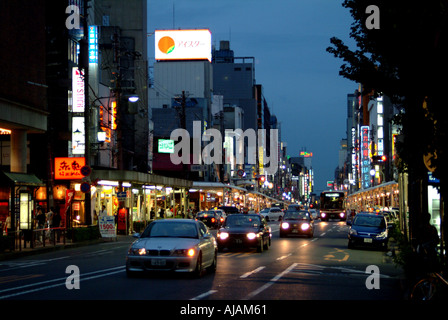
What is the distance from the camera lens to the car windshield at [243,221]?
98.3 ft

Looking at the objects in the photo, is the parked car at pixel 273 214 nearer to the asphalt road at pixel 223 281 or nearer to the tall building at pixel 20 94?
the tall building at pixel 20 94

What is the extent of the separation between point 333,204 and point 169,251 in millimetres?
71581

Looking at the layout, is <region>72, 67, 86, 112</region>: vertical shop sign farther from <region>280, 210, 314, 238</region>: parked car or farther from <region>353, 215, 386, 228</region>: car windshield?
<region>353, 215, 386, 228</region>: car windshield

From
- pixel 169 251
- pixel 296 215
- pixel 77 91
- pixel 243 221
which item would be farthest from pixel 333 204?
pixel 169 251

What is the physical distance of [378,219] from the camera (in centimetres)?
3353

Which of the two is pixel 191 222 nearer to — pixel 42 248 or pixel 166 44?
pixel 42 248

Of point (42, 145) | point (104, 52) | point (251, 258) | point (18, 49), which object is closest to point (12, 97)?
point (18, 49)

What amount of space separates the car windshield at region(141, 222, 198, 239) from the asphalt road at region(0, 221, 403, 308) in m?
1.11

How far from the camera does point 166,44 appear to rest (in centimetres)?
12206

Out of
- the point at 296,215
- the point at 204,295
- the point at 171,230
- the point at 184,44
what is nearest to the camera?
the point at 204,295

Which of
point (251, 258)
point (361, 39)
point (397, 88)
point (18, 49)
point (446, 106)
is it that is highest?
point (18, 49)

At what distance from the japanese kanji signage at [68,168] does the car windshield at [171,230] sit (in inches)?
1022
